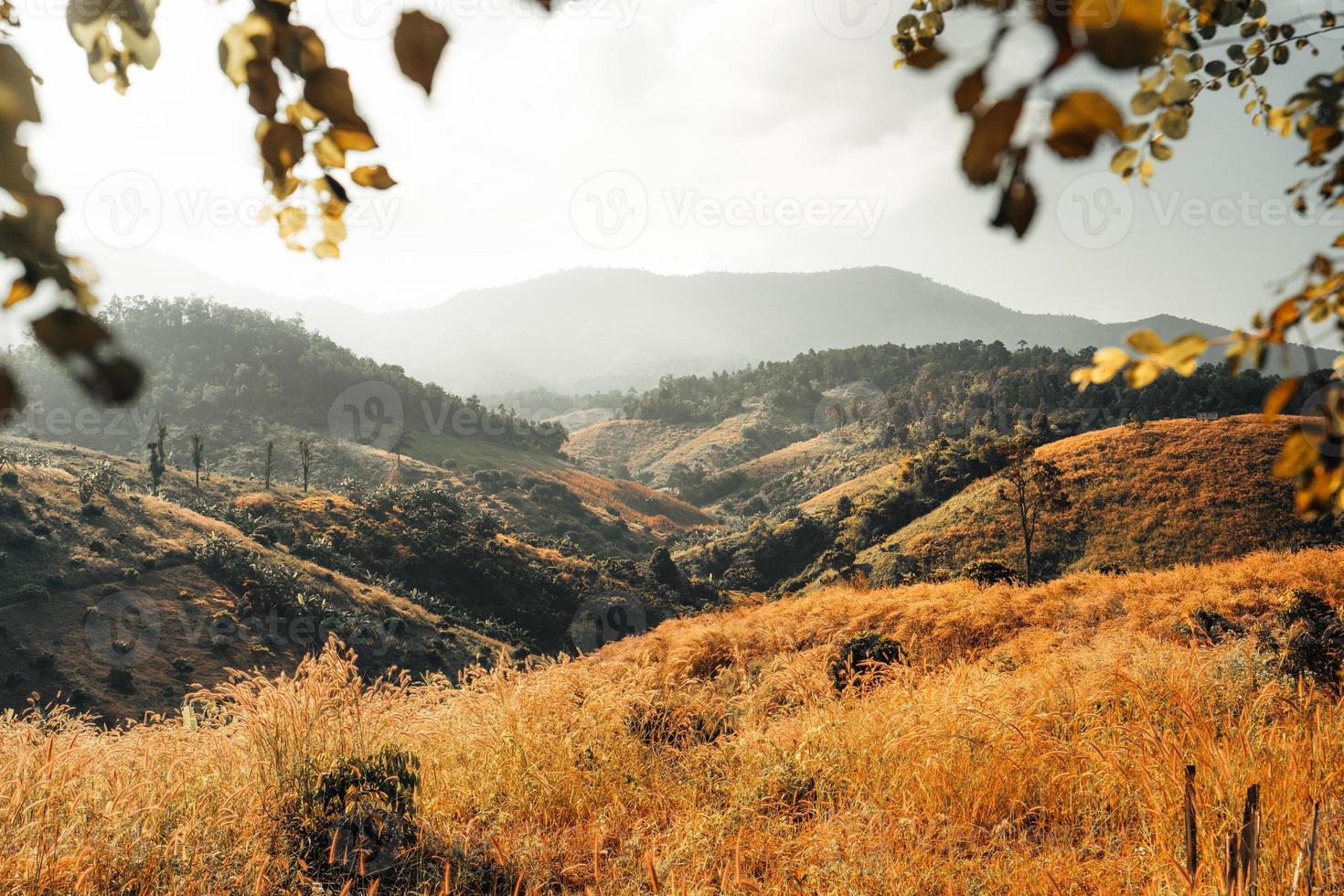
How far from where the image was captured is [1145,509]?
34.9 meters

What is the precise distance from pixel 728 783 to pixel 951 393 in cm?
8661

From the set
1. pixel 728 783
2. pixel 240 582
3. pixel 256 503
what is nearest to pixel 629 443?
pixel 256 503

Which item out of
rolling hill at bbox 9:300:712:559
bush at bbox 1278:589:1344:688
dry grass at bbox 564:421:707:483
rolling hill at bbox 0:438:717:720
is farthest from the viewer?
dry grass at bbox 564:421:707:483

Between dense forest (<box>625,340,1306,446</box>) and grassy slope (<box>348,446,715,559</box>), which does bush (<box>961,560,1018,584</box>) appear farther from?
grassy slope (<box>348,446,715,559</box>)

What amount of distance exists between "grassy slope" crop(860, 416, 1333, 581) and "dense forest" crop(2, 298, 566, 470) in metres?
55.8

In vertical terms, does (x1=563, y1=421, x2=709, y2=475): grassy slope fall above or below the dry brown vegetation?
above

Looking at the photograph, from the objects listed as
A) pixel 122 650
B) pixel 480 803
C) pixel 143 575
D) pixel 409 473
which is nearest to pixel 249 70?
pixel 480 803

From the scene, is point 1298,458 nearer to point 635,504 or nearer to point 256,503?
point 256,503

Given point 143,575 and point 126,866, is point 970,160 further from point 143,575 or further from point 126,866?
point 143,575

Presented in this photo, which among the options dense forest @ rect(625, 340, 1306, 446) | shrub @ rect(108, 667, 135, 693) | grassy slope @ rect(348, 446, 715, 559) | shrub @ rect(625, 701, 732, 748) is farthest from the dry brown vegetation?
shrub @ rect(625, 701, 732, 748)

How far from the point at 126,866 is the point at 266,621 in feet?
92.4

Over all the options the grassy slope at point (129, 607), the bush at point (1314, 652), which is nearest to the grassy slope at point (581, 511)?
the grassy slope at point (129, 607)

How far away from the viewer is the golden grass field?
2832mm

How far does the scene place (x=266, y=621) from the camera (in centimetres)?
2717
